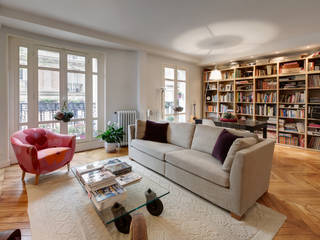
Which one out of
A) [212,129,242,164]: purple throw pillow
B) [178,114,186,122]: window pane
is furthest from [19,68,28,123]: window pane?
[178,114,186,122]: window pane

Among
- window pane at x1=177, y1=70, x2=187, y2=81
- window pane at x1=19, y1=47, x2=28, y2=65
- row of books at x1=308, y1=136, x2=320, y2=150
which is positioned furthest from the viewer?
window pane at x1=177, y1=70, x2=187, y2=81

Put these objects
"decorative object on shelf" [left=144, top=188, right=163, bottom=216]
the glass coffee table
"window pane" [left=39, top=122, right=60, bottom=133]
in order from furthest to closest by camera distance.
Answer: "window pane" [left=39, top=122, right=60, bottom=133] → "decorative object on shelf" [left=144, top=188, right=163, bottom=216] → the glass coffee table

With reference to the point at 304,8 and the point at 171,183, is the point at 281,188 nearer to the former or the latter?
the point at 171,183

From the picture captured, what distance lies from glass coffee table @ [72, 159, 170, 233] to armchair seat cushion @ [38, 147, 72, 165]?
137 cm

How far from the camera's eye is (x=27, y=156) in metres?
2.31

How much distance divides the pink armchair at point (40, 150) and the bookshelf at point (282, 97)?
4686mm

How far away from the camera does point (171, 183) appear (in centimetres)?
248

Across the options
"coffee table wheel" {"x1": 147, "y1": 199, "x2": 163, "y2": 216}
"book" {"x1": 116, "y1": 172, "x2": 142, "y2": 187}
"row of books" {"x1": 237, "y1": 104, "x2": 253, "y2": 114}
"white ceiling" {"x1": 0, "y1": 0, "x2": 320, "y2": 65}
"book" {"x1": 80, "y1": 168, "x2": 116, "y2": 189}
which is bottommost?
"coffee table wheel" {"x1": 147, "y1": 199, "x2": 163, "y2": 216}

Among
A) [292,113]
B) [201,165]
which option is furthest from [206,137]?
[292,113]

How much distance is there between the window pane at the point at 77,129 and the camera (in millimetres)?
3981

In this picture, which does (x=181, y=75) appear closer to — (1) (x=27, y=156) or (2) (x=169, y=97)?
(2) (x=169, y=97)

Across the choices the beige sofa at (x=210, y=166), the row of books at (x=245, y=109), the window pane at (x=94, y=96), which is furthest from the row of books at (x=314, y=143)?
the window pane at (x=94, y=96)

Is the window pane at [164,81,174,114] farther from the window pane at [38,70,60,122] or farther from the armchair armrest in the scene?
the armchair armrest

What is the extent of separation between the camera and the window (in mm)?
5385
